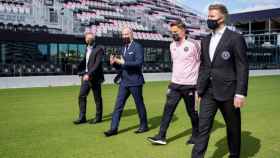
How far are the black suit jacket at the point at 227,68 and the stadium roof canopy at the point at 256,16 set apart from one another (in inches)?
2499

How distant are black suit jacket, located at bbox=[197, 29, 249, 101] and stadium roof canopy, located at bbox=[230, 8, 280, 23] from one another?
6346cm

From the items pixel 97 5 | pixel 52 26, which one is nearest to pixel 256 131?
pixel 52 26

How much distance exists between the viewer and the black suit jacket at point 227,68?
4566 millimetres

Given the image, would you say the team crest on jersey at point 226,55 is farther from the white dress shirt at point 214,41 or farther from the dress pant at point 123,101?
the dress pant at point 123,101

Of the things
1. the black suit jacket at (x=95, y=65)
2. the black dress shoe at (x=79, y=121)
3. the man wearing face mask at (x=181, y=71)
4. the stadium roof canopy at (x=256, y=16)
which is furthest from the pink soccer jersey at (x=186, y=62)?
the stadium roof canopy at (x=256, y=16)

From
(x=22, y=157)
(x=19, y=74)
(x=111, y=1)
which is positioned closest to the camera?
(x=22, y=157)

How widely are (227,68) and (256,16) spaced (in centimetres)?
6650

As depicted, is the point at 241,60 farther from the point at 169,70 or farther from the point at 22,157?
the point at 169,70

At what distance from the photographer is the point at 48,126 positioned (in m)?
8.23

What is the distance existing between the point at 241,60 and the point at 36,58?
58.9ft

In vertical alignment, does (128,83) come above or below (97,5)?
below

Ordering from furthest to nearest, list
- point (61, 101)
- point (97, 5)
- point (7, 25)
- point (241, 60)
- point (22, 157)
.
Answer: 1. point (97, 5)
2. point (7, 25)
3. point (61, 101)
4. point (22, 157)
5. point (241, 60)

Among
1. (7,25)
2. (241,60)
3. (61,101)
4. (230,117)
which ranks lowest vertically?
(61,101)

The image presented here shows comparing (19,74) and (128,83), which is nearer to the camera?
(128,83)
